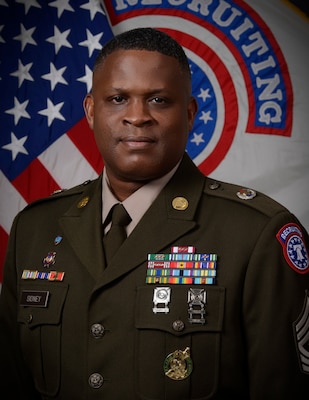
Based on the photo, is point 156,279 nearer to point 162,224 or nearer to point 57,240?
point 162,224

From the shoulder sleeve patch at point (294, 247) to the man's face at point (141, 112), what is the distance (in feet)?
0.97

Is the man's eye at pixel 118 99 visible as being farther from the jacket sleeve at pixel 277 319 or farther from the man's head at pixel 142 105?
the jacket sleeve at pixel 277 319

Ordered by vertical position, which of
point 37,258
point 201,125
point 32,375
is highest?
point 201,125

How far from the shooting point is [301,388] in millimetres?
1203

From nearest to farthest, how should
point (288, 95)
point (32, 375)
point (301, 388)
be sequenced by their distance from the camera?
point (301, 388)
point (32, 375)
point (288, 95)

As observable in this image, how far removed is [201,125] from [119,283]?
116 centimetres

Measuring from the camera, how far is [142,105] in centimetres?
129

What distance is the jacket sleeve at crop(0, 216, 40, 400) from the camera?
4.76ft

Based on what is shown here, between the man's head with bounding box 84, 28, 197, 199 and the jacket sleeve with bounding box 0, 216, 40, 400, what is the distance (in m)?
0.43

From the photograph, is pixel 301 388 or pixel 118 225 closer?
pixel 301 388

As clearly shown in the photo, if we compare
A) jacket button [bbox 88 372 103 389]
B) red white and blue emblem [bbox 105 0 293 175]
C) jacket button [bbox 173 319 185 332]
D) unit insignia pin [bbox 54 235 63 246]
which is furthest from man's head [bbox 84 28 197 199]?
red white and blue emblem [bbox 105 0 293 175]

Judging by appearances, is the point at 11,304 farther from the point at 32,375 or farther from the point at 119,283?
the point at 119,283

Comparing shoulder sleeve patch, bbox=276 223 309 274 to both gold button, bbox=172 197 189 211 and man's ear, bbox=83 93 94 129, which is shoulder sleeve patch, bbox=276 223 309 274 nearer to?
gold button, bbox=172 197 189 211

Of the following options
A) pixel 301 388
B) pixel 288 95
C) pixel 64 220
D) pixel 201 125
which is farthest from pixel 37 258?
pixel 288 95
